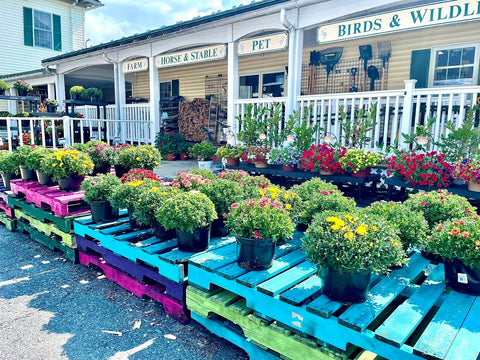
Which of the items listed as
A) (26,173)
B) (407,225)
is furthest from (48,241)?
(407,225)

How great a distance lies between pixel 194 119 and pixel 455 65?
656 centimetres

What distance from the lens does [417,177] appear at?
14.1 ft

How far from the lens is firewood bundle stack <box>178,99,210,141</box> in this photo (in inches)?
399

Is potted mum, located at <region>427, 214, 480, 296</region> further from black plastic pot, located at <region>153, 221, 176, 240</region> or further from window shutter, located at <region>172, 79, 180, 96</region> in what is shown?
window shutter, located at <region>172, 79, 180, 96</region>

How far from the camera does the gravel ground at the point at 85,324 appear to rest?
238cm

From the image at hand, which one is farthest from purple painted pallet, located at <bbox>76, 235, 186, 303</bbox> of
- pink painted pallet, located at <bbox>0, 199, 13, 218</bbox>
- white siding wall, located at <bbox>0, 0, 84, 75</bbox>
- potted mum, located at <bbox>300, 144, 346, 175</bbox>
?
white siding wall, located at <bbox>0, 0, 84, 75</bbox>

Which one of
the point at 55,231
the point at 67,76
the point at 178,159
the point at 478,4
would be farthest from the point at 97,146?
the point at 67,76

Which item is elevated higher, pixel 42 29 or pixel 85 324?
pixel 42 29

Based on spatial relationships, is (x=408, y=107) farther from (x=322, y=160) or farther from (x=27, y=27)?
(x=27, y=27)

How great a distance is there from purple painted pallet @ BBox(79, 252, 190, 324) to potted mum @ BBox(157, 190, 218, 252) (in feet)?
1.37

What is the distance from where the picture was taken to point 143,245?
3109 mm

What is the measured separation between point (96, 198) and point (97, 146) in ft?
6.19

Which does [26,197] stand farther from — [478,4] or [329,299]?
[478,4]

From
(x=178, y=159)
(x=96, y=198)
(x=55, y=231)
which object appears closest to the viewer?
(x=96, y=198)
